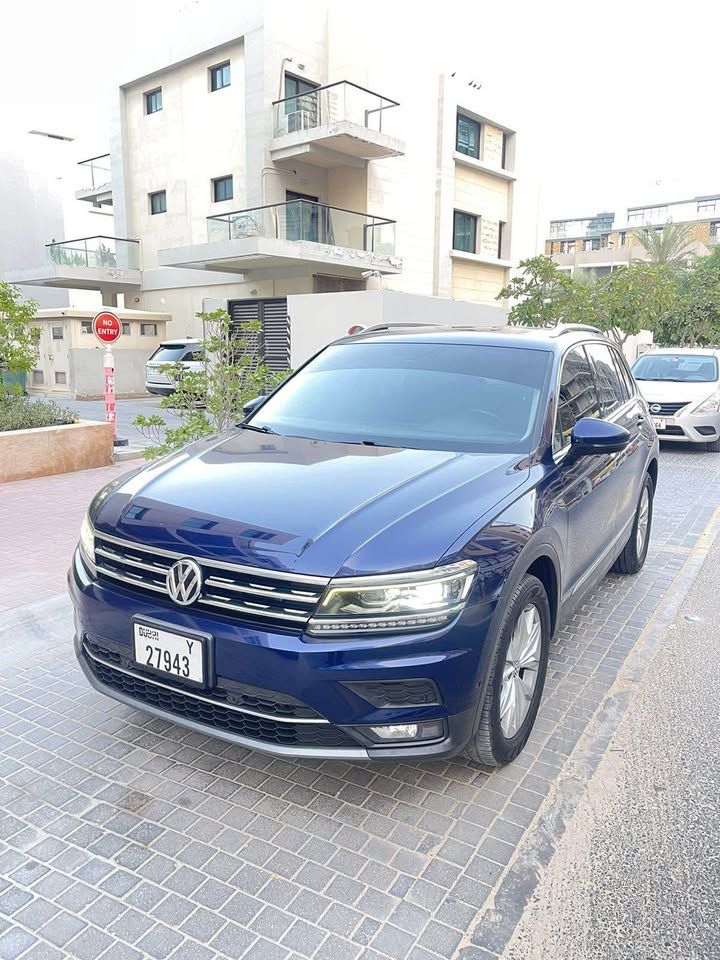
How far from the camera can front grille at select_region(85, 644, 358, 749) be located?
8.31 ft

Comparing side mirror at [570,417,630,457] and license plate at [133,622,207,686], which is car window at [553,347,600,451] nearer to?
side mirror at [570,417,630,457]

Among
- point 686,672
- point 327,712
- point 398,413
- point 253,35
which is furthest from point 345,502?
point 253,35

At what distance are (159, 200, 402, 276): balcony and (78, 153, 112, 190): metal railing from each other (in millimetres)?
10320

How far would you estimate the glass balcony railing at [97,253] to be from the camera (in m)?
24.4

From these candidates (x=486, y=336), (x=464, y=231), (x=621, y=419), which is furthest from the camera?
(x=464, y=231)

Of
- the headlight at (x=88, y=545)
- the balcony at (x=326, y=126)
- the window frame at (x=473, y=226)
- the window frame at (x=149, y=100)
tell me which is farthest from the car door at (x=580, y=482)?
the window frame at (x=149, y=100)

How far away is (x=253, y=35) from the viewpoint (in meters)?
21.8

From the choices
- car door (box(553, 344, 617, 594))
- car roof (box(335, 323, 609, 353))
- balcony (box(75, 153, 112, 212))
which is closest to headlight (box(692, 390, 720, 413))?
car roof (box(335, 323, 609, 353))

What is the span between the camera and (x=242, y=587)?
99.2 inches

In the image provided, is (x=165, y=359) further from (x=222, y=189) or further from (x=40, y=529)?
(x=40, y=529)

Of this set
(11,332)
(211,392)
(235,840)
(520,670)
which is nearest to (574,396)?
(520,670)

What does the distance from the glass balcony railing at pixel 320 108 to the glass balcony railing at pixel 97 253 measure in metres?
7.19

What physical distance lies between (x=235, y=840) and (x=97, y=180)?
32.3m

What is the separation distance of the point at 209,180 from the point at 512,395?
23196 millimetres
